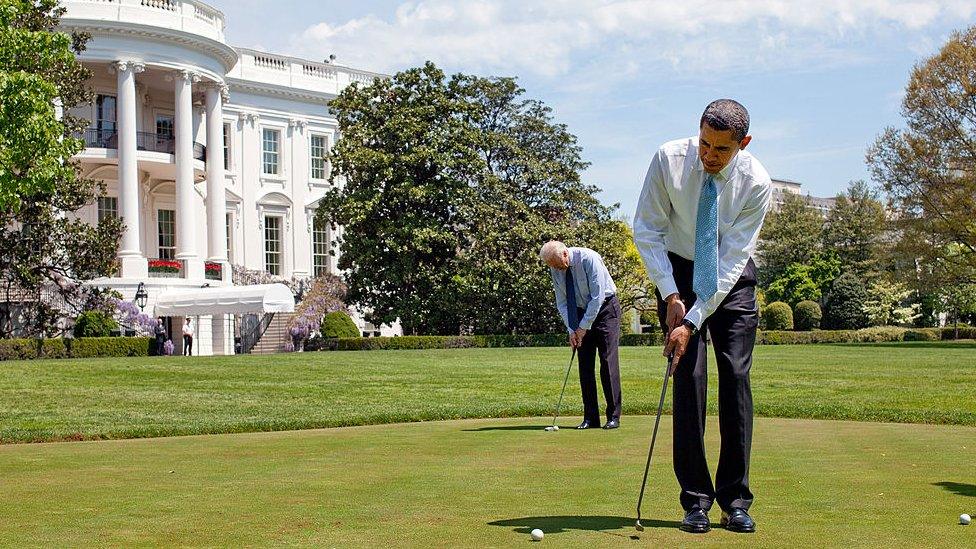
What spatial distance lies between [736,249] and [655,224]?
42 cm

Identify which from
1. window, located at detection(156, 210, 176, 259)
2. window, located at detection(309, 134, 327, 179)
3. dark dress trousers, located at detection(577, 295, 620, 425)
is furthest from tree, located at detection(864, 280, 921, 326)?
dark dress trousers, located at detection(577, 295, 620, 425)

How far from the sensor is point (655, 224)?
5.83m

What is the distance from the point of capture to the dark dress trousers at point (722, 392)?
5.64 metres

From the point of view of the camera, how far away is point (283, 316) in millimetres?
56531

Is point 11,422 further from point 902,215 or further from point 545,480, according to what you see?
point 902,215

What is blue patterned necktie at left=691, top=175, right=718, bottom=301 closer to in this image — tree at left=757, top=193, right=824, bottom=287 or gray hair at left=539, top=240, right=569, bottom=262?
gray hair at left=539, top=240, right=569, bottom=262

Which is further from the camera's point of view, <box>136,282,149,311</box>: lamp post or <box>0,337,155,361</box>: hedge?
<box>136,282,149,311</box>: lamp post

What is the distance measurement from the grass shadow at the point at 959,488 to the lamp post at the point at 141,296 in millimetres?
43198

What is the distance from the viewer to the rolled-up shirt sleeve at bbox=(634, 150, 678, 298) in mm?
5734

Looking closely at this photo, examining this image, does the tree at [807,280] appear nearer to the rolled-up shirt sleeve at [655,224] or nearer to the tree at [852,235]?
the tree at [852,235]

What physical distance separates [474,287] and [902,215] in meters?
22.1

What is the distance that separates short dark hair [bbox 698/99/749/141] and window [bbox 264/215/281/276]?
5746 cm

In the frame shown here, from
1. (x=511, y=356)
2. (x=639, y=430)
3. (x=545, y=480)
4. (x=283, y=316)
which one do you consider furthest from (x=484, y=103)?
(x=545, y=480)

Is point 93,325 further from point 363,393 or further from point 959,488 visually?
point 959,488
